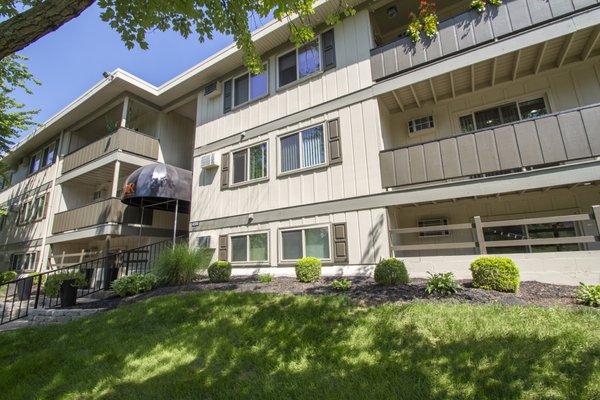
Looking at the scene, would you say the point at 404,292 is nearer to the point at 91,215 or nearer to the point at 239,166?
the point at 239,166

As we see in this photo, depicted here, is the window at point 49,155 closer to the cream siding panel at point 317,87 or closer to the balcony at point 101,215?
the balcony at point 101,215

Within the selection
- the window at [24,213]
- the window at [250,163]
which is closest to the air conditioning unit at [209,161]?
Result: the window at [250,163]

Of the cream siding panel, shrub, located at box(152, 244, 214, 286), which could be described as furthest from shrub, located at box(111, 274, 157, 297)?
the cream siding panel

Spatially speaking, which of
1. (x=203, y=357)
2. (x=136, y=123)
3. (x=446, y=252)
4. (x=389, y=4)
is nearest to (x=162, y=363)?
(x=203, y=357)

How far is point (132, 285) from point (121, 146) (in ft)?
27.6

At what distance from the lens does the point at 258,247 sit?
39.4 feet

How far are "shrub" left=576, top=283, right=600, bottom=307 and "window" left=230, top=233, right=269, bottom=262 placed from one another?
8580 mm

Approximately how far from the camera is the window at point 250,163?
1284 cm

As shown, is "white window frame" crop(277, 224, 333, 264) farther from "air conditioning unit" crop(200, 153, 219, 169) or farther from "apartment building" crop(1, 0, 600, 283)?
"air conditioning unit" crop(200, 153, 219, 169)

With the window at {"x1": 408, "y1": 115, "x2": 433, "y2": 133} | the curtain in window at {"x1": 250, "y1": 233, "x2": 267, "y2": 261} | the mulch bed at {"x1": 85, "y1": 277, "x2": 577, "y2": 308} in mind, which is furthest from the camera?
the curtain in window at {"x1": 250, "y1": 233, "x2": 267, "y2": 261}

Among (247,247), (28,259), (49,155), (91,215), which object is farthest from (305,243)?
(49,155)

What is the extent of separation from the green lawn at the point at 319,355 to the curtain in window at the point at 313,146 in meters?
5.57

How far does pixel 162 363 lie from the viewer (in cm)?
531

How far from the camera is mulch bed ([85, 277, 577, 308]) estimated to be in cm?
615
